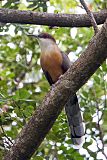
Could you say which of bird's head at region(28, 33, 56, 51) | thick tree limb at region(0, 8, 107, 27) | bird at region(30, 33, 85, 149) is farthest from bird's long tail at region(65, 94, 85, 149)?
thick tree limb at region(0, 8, 107, 27)

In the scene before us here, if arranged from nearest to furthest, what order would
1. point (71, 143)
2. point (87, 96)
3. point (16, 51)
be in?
1. point (71, 143)
2. point (87, 96)
3. point (16, 51)

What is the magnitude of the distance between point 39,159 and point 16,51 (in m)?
1.78

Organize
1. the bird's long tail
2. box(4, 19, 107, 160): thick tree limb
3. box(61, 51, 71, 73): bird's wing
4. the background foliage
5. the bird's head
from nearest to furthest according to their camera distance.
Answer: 1. box(4, 19, 107, 160): thick tree limb
2. the background foliage
3. the bird's long tail
4. box(61, 51, 71, 73): bird's wing
5. the bird's head

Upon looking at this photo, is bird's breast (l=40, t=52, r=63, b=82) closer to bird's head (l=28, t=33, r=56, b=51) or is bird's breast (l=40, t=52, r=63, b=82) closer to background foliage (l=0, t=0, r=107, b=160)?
bird's head (l=28, t=33, r=56, b=51)

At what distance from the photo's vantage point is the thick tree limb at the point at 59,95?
2242mm

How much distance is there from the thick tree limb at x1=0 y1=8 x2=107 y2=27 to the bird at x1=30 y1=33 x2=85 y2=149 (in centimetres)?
61

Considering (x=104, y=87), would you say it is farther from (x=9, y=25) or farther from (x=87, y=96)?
(x=9, y=25)

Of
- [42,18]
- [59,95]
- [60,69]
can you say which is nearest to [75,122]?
[60,69]

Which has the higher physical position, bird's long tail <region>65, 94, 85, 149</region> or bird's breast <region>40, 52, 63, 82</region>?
bird's breast <region>40, 52, 63, 82</region>

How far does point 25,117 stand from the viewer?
9.14ft

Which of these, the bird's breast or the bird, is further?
the bird's breast

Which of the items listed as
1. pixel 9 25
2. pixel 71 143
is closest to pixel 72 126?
pixel 71 143

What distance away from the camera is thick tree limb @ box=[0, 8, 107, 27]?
9.43ft

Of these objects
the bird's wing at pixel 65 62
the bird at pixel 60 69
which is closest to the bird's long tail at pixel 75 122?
the bird at pixel 60 69
